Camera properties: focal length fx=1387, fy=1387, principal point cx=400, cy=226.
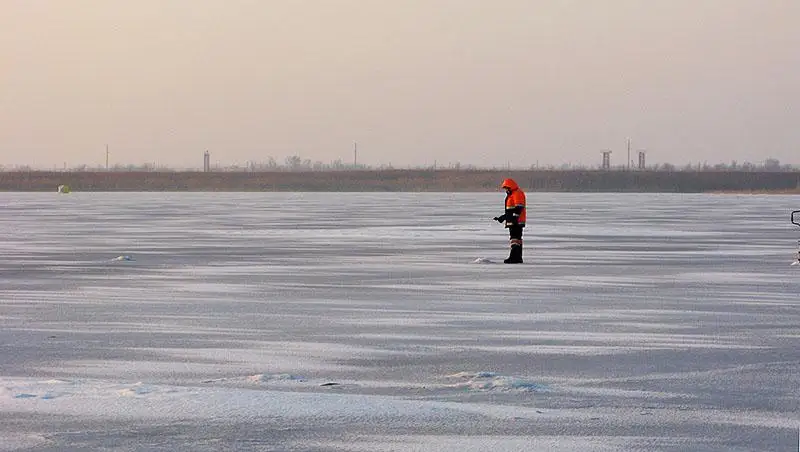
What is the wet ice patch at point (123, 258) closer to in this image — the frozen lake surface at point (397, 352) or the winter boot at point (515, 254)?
the frozen lake surface at point (397, 352)

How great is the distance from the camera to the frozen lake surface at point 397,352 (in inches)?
329

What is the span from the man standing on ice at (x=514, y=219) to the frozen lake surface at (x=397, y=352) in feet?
2.42

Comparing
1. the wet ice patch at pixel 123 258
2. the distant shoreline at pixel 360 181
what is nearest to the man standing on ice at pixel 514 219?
the wet ice patch at pixel 123 258

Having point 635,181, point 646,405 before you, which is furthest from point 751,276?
point 635,181

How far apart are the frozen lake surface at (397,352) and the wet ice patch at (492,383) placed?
0.03 meters

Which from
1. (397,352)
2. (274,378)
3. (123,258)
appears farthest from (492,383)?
(123,258)

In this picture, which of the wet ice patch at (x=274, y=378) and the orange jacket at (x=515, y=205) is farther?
the orange jacket at (x=515, y=205)

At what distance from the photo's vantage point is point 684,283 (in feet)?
66.5

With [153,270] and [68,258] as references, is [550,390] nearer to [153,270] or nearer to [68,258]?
[153,270]

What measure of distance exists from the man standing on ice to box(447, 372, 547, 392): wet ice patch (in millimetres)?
14082

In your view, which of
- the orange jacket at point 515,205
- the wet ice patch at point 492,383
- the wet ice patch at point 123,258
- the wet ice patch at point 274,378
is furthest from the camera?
the orange jacket at point 515,205

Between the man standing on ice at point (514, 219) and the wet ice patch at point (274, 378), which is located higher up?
the man standing on ice at point (514, 219)

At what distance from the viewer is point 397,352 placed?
40.1 feet

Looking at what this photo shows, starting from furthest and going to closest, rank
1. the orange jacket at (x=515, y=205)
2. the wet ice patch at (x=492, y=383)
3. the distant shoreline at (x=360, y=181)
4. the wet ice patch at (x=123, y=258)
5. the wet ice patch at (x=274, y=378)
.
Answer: the distant shoreline at (x=360, y=181), the orange jacket at (x=515, y=205), the wet ice patch at (x=123, y=258), the wet ice patch at (x=274, y=378), the wet ice patch at (x=492, y=383)
